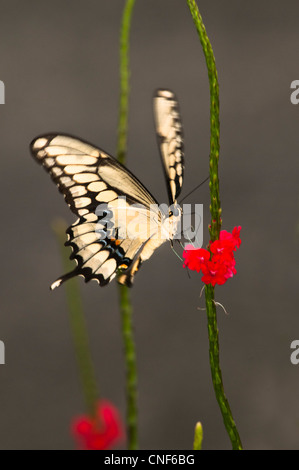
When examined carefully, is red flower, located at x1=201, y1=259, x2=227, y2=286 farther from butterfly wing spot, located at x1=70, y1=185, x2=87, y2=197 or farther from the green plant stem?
butterfly wing spot, located at x1=70, y1=185, x2=87, y2=197

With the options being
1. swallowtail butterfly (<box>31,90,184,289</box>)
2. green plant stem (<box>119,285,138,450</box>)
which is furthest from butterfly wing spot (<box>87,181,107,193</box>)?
green plant stem (<box>119,285,138,450</box>)

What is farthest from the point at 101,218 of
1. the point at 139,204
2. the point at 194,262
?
the point at 194,262

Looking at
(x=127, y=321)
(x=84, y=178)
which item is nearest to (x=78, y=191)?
(x=84, y=178)

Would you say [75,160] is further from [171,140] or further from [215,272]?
[215,272]

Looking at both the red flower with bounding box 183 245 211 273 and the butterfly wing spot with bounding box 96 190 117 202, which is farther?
the butterfly wing spot with bounding box 96 190 117 202

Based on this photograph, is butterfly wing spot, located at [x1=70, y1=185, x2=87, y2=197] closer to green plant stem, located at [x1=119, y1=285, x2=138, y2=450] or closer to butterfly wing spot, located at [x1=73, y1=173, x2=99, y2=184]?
butterfly wing spot, located at [x1=73, y1=173, x2=99, y2=184]

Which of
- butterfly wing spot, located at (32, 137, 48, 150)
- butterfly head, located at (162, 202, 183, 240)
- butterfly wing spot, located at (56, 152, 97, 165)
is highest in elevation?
butterfly wing spot, located at (32, 137, 48, 150)

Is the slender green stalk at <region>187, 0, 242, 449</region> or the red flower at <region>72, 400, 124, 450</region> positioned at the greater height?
the slender green stalk at <region>187, 0, 242, 449</region>

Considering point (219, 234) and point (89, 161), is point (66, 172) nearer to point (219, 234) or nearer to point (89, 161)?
point (89, 161)
